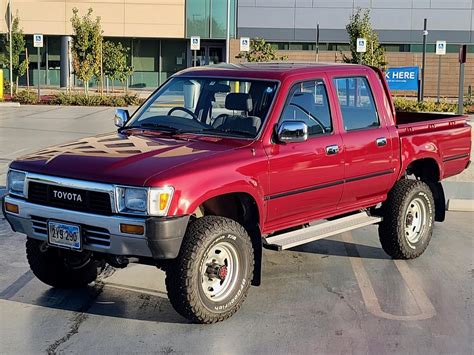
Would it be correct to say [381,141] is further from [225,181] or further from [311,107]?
[225,181]

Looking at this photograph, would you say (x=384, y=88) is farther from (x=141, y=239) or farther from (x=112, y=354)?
(x=112, y=354)

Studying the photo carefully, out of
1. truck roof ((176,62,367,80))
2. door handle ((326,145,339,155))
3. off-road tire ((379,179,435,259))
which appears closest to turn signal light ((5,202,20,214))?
truck roof ((176,62,367,80))

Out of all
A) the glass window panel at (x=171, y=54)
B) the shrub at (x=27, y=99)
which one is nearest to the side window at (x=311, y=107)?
the shrub at (x=27, y=99)

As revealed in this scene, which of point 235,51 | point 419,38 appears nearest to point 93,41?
point 235,51

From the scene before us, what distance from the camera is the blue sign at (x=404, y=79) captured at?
23.0m

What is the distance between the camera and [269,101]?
5.71 m

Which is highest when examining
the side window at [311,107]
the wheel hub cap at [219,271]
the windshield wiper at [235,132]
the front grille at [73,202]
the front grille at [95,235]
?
the side window at [311,107]

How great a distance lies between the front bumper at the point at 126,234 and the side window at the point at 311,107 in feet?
5.29

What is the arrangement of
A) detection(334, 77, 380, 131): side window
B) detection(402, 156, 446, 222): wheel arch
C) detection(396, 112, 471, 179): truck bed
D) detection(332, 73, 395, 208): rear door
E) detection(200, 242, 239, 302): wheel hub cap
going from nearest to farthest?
detection(200, 242, 239, 302): wheel hub cap, detection(332, 73, 395, 208): rear door, detection(334, 77, 380, 131): side window, detection(396, 112, 471, 179): truck bed, detection(402, 156, 446, 222): wheel arch

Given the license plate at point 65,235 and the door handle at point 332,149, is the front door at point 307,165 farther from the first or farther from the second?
the license plate at point 65,235

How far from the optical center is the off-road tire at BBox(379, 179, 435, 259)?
679cm

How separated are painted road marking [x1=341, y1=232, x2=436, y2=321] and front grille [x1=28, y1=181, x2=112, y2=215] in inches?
90.4

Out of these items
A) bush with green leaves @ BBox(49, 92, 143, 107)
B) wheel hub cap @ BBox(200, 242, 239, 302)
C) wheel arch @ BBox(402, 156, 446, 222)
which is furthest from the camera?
bush with green leaves @ BBox(49, 92, 143, 107)

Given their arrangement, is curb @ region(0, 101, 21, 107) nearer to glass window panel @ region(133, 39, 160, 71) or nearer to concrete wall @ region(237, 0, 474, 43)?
glass window panel @ region(133, 39, 160, 71)
